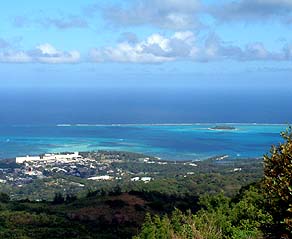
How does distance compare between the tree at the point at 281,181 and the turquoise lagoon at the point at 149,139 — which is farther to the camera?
the turquoise lagoon at the point at 149,139

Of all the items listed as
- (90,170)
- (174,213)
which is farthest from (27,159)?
(174,213)

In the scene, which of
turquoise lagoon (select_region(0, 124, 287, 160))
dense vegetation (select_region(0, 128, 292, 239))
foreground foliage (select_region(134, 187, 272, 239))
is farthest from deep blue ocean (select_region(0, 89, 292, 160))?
foreground foliage (select_region(134, 187, 272, 239))

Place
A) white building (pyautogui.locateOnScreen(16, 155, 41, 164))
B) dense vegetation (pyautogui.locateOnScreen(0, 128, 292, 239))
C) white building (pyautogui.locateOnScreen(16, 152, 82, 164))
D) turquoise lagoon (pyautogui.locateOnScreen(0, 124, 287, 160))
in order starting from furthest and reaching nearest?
turquoise lagoon (pyautogui.locateOnScreen(0, 124, 287, 160))
white building (pyautogui.locateOnScreen(16, 152, 82, 164))
white building (pyautogui.locateOnScreen(16, 155, 41, 164))
dense vegetation (pyautogui.locateOnScreen(0, 128, 292, 239))

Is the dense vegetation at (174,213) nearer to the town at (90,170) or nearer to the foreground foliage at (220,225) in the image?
the foreground foliage at (220,225)

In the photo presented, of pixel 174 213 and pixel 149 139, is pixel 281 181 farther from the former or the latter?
pixel 149 139

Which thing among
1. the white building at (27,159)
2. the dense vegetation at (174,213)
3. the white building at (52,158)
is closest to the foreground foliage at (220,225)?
the dense vegetation at (174,213)

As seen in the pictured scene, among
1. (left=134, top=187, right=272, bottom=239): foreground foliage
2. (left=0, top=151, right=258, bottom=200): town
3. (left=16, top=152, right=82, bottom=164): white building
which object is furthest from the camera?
(left=16, top=152, right=82, bottom=164): white building

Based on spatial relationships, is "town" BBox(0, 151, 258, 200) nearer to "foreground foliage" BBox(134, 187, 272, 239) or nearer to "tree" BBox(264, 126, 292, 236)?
"foreground foliage" BBox(134, 187, 272, 239)

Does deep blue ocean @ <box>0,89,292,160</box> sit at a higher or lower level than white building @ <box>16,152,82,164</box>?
higher

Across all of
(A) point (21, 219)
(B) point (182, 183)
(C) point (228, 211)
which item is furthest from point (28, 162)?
(C) point (228, 211)
